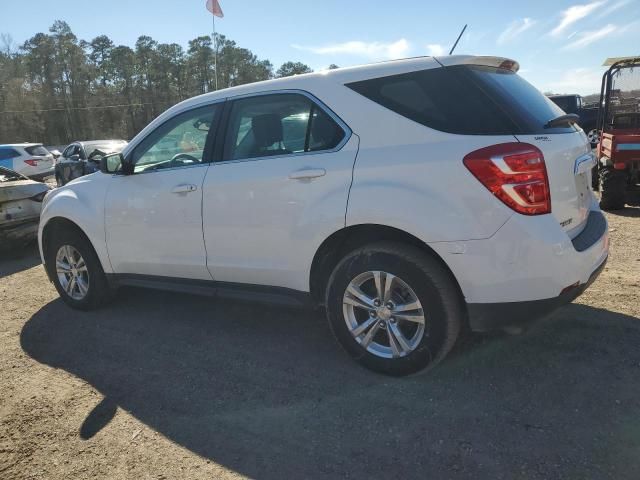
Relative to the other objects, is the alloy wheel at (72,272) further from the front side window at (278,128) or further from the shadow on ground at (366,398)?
the front side window at (278,128)

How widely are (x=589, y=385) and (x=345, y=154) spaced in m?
1.95

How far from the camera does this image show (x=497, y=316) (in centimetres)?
268

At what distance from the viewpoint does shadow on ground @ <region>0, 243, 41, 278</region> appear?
22.3ft

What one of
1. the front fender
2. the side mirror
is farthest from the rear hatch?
the front fender

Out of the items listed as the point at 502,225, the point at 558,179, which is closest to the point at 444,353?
the point at 502,225

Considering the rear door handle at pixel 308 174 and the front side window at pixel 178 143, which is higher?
the front side window at pixel 178 143

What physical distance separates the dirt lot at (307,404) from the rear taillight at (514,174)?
1.10m

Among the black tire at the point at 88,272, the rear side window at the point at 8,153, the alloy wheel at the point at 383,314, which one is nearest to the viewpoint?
the alloy wheel at the point at 383,314

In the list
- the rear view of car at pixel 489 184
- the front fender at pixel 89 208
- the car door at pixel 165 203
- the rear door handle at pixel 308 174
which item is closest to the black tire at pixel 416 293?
the rear view of car at pixel 489 184

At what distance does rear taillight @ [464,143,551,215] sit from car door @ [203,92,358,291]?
775 millimetres

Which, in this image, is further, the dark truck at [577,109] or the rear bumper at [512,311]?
the dark truck at [577,109]

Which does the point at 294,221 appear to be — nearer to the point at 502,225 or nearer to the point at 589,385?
the point at 502,225

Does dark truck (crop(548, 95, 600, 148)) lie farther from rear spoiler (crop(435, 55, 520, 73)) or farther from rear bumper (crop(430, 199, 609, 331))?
rear bumper (crop(430, 199, 609, 331))

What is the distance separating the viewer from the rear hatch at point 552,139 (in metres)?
2.65
